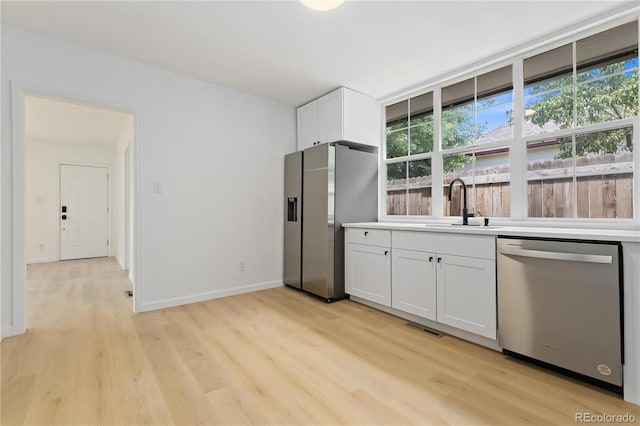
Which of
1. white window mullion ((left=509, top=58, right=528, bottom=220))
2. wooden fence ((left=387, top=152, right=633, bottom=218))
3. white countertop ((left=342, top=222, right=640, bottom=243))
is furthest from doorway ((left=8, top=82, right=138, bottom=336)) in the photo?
white window mullion ((left=509, top=58, right=528, bottom=220))

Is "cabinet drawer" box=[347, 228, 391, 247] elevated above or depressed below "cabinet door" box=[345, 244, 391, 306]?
above

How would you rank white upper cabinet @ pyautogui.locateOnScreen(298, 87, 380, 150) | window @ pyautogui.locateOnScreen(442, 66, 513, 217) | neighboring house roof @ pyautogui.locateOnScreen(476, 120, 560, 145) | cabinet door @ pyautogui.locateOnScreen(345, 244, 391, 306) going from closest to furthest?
neighboring house roof @ pyautogui.locateOnScreen(476, 120, 560, 145) < window @ pyautogui.locateOnScreen(442, 66, 513, 217) < cabinet door @ pyautogui.locateOnScreen(345, 244, 391, 306) < white upper cabinet @ pyautogui.locateOnScreen(298, 87, 380, 150)

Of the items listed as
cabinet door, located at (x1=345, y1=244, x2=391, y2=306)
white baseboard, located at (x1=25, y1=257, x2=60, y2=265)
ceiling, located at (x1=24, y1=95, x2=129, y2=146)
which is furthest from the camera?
white baseboard, located at (x1=25, y1=257, x2=60, y2=265)

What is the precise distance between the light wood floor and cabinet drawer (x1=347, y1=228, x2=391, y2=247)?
73cm

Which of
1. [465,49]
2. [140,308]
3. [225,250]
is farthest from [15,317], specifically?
[465,49]

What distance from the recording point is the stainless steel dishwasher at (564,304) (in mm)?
1692

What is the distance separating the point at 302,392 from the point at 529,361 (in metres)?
1.58

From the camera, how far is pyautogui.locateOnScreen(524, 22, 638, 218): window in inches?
88.0

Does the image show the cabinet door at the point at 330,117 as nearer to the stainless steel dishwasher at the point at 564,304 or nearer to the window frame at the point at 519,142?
the window frame at the point at 519,142

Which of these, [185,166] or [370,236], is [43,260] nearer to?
[185,166]

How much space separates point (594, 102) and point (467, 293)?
5.95 ft

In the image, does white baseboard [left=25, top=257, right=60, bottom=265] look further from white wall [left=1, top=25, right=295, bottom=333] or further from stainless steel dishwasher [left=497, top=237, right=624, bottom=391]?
stainless steel dishwasher [left=497, top=237, right=624, bottom=391]

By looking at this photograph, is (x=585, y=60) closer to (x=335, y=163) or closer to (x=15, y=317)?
(x=335, y=163)

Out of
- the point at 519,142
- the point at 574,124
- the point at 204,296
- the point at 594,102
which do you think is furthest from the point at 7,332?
the point at 594,102
